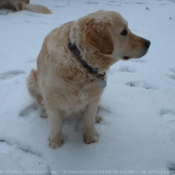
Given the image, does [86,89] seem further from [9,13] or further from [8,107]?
[9,13]

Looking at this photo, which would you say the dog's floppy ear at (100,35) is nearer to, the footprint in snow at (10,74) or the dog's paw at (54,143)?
the dog's paw at (54,143)

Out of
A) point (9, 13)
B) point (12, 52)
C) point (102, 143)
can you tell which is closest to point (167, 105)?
point (102, 143)

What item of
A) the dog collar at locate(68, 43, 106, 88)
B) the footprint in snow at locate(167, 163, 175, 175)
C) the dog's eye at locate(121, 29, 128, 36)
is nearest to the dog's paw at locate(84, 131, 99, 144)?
the dog collar at locate(68, 43, 106, 88)

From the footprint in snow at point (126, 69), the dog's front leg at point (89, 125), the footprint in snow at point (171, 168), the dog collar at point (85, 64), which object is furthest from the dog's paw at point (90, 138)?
the footprint in snow at point (126, 69)

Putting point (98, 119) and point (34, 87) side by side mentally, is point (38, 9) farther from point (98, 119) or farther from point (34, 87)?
point (98, 119)

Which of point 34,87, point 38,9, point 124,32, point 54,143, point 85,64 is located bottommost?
point 54,143

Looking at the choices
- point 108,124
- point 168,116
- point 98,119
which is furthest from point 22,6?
point 168,116

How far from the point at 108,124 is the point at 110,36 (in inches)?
42.0

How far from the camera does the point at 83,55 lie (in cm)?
169

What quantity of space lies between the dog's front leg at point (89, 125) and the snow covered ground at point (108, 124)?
0.21 feet

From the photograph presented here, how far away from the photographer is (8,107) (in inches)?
98.1

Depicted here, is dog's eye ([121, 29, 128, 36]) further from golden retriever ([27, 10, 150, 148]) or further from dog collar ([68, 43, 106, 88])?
dog collar ([68, 43, 106, 88])

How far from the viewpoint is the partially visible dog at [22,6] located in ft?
17.8

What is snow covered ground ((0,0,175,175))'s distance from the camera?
75.5 inches
